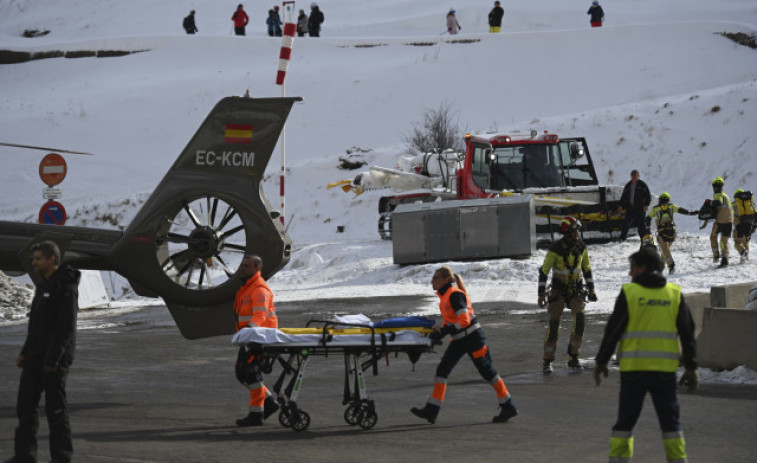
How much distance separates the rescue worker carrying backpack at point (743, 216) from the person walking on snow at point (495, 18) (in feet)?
110

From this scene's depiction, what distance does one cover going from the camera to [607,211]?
29.0 m

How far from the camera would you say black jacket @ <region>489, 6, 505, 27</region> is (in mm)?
57000

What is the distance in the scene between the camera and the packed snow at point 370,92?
43.8 m

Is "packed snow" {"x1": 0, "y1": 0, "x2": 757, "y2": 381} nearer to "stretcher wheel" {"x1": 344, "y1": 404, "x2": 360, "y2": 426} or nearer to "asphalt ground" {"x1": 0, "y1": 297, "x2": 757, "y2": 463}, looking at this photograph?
"asphalt ground" {"x1": 0, "y1": 297, "x2": 757, "y2": 463}

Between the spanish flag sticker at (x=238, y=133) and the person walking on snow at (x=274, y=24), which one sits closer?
the spanish flag sticker at (x=238, y=133)

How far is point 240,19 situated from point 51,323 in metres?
52.4

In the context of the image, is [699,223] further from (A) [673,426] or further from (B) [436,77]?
(A) [673,426]

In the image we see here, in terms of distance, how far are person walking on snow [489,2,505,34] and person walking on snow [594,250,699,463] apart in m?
49.7

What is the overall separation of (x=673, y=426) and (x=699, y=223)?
2906 centimetres

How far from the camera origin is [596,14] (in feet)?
187

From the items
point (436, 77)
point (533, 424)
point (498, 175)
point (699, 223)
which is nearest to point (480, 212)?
point (498, 175)

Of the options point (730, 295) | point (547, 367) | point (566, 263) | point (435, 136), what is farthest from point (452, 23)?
point (547, 367)

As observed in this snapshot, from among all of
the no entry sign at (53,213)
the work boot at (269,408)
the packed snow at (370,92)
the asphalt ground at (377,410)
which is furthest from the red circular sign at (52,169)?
the work boot at (269,408)

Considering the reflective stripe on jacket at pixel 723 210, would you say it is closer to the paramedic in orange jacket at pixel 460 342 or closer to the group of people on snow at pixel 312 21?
the paramedic in orange jacket at pixel 460 342
